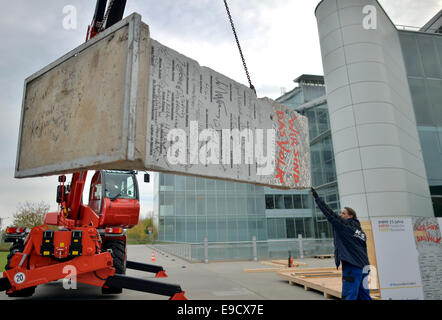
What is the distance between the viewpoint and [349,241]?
4.41m

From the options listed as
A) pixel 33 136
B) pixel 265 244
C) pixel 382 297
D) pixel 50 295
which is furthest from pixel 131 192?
pixel 265 244

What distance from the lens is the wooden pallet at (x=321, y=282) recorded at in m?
6.08

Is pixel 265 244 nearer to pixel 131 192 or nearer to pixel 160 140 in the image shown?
pixel 131 192

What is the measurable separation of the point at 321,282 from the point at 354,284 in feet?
9.94

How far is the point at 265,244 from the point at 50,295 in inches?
432

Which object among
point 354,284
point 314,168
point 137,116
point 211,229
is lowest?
point 354,284

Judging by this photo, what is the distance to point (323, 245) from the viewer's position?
1711 centimetres

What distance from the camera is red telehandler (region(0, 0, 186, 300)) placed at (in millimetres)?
5402

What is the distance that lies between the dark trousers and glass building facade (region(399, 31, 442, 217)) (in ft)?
50.3

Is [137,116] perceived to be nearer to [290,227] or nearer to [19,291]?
[19,291]

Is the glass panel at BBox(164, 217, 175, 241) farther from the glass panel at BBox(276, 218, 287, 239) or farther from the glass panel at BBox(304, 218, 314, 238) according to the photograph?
the glass panel at BBox(304, 218, 314, 238)

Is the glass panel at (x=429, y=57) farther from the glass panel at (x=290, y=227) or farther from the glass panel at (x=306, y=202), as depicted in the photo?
the glass panel at (x=290, y=227)

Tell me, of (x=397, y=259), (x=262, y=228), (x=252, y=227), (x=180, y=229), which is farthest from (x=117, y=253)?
(x=262, y=228)

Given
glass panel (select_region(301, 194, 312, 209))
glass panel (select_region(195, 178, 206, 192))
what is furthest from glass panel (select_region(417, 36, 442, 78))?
glass panel (select_region(195, 178, 206, 192))
